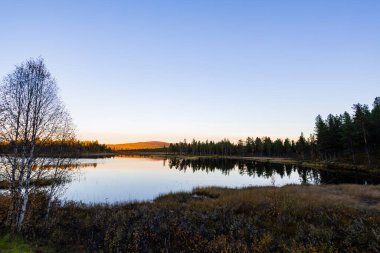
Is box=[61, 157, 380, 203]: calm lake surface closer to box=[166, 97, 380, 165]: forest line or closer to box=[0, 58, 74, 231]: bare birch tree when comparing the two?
box=[0, 58, 74, 231]: bare birch tree

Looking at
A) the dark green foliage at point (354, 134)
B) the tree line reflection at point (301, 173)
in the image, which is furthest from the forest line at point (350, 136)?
the tree line reflection at point (301, 173)

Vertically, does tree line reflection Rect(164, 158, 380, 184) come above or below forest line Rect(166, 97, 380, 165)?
below

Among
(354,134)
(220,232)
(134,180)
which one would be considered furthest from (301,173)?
(220,232)

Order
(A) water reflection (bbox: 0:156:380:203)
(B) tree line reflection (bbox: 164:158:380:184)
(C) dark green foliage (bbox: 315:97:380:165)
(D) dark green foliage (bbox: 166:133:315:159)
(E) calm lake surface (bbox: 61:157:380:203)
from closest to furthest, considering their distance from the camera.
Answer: (A) water reflection (bbox: 0:156:380:203) → (E) calm lake surface (bbox: 61:157:380:203) → (B) tree line reflection (bbox: 164:158:380:184) → (C) dark green foliage (bbox: 315:97:380:165) → (D) dark green foliage (bbox: 166:133:315:159)

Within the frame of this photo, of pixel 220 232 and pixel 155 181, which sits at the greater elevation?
pixel 220 232

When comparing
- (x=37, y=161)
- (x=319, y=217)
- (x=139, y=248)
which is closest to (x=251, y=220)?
(x=319, y=217)

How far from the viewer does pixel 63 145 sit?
16.3 m

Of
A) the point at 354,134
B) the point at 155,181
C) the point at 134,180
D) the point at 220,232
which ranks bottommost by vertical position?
the point at 155,181

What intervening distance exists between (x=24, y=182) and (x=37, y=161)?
1161 mm

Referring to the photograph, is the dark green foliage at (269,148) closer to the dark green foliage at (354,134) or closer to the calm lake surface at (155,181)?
the dark green foliage at (354,134)

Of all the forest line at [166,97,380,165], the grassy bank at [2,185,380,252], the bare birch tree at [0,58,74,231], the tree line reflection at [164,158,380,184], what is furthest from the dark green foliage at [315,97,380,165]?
the bare birch tree at [0,58,74,231]

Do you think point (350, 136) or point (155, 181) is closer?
point (155, 181)

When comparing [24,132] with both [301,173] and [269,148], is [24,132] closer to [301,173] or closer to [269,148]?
[301,173]

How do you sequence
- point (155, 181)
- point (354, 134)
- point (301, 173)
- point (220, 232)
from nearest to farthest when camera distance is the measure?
point (220, 232) → point (155, 181) → point (301, 173) → point (354, 134)
